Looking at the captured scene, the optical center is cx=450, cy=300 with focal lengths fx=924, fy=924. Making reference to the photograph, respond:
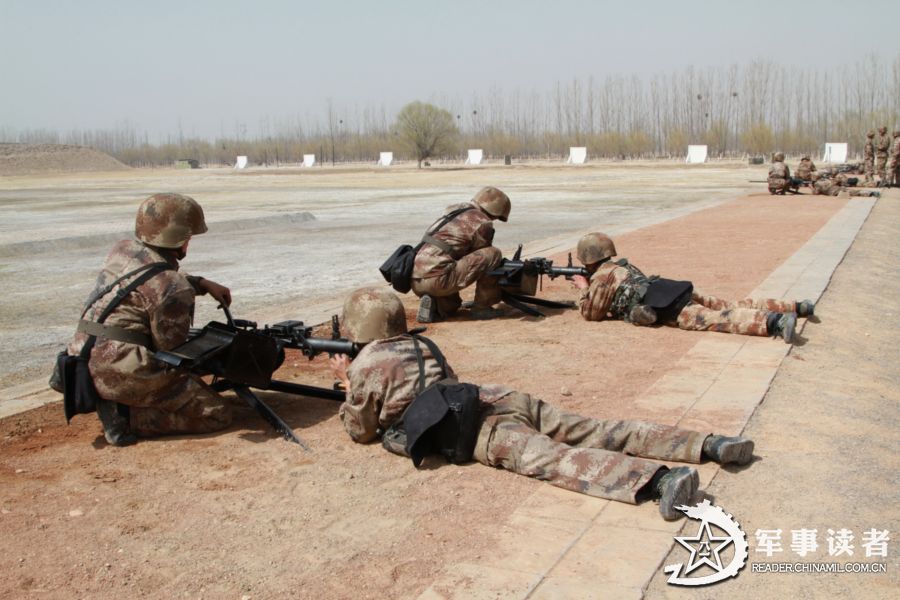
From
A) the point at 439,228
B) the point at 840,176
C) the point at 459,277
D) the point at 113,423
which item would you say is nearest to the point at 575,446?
the point at 113,423

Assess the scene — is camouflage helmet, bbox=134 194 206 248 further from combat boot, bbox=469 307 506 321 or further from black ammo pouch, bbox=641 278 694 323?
black ammo pouch, bbox=641 278 694 323

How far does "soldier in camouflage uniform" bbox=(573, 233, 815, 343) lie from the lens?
7547 millimetres

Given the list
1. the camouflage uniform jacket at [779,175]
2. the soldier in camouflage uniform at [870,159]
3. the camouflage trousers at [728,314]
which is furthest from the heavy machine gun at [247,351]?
the soldier in camouflage uniform at [870,159]

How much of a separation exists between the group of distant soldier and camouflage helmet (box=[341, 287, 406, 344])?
68.0ft

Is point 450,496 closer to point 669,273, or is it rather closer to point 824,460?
point 824,460

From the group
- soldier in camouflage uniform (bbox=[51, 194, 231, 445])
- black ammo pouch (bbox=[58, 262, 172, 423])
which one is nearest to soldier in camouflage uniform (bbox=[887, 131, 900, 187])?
soldier in camouflage uniform (bbox=[51, 194, 231, 445])

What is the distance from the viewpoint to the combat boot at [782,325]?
275 inches

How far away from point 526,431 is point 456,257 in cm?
400

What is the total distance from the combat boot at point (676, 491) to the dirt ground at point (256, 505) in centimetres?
67

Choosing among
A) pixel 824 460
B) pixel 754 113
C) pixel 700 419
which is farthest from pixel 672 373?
pixel 754 113

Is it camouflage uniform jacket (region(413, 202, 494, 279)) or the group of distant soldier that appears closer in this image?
camouflage uniform jacket (region(413, 202, 494, 279))

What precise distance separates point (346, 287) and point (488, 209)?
9.14 feet

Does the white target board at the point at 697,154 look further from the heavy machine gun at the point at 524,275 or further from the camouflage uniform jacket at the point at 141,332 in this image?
the camouflage uniform jacket at the point at 141,332

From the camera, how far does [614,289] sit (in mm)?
7918
